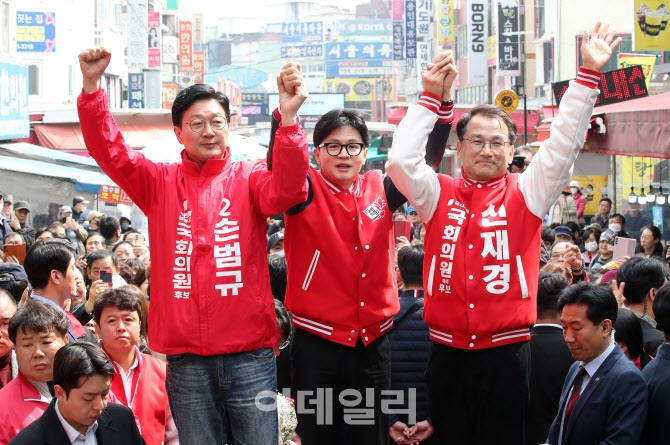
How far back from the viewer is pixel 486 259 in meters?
3.60

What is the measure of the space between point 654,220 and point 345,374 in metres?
10.7

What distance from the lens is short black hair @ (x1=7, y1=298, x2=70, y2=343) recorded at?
3.98m

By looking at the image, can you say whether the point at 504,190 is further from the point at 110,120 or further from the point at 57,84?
the point at 57,84

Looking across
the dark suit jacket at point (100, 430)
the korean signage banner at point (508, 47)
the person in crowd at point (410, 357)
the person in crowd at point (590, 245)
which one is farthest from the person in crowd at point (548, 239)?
the korean signage banner at point (508, 47)

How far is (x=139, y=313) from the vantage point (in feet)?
14.6

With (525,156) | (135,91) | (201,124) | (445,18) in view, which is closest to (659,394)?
(201,124)

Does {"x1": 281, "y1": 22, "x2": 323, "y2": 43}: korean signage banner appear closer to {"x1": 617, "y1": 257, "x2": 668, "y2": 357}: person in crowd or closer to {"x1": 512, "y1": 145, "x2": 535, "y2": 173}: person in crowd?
{"x1": 512, "y1": 145, "x2": 535, "y2": 173}: person in crowd

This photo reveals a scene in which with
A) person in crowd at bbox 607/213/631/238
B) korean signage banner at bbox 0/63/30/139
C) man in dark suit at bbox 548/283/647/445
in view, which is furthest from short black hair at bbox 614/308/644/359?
korean signage banner at bbox 0/63/30/139

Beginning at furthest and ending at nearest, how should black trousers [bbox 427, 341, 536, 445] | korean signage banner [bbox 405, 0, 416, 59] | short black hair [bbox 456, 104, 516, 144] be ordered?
korean signage banner [bbox 405, 0, 416, 59] < short black hair [bbox 456, 104, 516, 144] < black trousers [bbox 427, 341, 536, 445]

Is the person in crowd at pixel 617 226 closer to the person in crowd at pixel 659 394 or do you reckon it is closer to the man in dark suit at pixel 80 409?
the person in crowd at pixel 659 394

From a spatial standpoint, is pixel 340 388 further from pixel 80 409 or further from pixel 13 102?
pixel 13 102

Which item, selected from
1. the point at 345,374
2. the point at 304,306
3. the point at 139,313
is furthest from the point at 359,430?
the point at 139,313

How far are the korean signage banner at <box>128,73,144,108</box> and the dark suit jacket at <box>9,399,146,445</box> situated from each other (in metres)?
31.2

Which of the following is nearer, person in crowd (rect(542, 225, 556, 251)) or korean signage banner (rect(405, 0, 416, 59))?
person in crowd (rect(542, 225, 556, 251))
